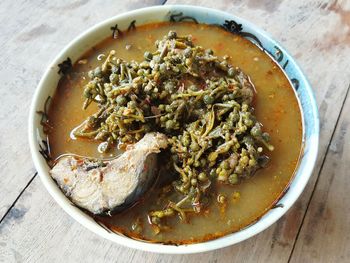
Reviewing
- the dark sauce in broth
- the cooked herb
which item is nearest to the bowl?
the dark sauce in broth

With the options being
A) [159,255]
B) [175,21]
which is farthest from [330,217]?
[175,21]

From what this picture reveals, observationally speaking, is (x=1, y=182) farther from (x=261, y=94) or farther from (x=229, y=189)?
(x=261, y=94)

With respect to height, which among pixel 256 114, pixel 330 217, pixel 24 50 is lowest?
pixel 330 217

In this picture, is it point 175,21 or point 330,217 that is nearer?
point 330,217

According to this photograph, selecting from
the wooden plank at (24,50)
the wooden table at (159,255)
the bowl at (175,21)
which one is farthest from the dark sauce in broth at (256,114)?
the wooden plank at (24,50)

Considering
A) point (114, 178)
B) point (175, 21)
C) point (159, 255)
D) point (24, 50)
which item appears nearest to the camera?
point (114, 178)

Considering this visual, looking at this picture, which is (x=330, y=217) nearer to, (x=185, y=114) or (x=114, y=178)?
(x=185, y=114)
